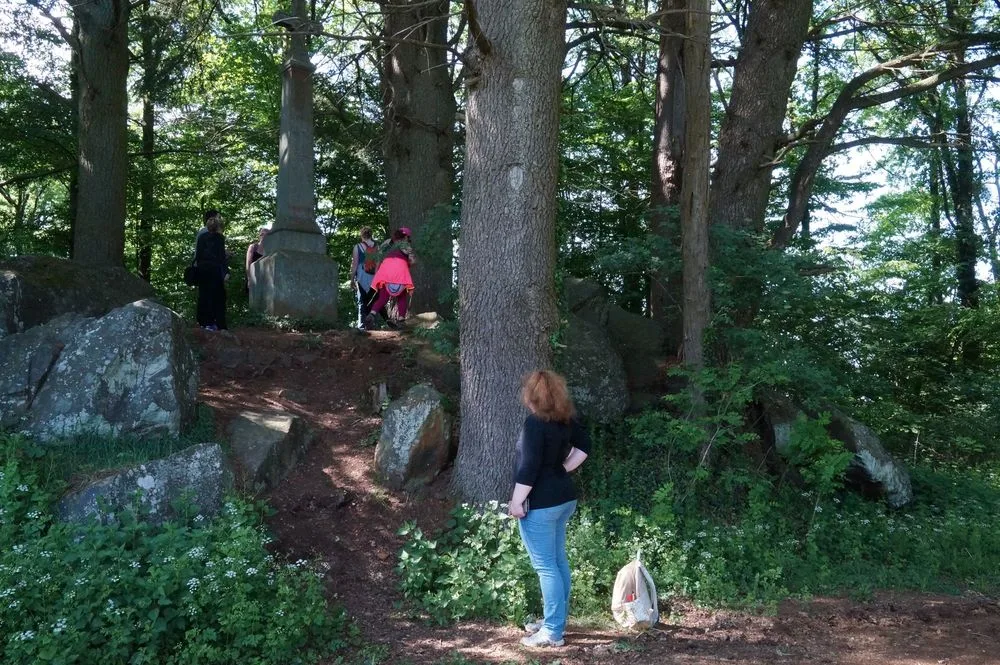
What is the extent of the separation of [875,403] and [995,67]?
470 cm

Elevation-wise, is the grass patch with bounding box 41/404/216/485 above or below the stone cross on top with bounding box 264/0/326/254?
below

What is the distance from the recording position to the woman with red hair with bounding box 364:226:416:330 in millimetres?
11328

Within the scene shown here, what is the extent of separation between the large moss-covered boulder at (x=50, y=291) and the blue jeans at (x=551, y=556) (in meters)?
5.74

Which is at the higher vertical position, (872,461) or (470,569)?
(872,461)

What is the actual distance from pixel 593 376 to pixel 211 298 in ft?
16.6

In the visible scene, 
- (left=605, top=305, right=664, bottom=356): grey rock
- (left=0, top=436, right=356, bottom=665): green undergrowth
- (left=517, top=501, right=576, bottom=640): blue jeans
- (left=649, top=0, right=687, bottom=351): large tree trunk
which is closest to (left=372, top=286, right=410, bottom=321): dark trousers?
(left=605, top=305, right=664, bottom=356): grey rock

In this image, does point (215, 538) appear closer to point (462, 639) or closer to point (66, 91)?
point (462, 639)

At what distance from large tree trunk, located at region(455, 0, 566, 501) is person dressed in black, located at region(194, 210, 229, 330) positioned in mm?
4607

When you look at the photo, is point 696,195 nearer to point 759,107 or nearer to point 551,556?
point 759,107

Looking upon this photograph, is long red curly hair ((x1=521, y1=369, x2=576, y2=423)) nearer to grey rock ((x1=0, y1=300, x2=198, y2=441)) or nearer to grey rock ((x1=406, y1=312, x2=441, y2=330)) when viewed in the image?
grey rock ((x1=0, y1=300, x2=198, y2=441))

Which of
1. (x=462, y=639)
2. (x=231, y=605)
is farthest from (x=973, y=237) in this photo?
(x=231, y=605)

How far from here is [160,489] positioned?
6340 millimetres

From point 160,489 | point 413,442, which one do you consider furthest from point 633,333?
point 160,489

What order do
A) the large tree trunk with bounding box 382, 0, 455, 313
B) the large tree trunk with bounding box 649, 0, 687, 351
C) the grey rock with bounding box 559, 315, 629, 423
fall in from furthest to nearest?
1. the large tree trunk with bounding box 382, 0, 455, 313
2. the large tree trunk with bounding box 649, 0, 687, 351
3. the grey rock with bounding box 559, 315, 629, 423
